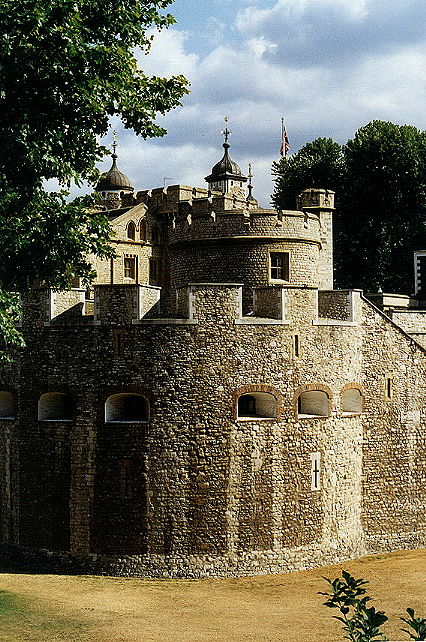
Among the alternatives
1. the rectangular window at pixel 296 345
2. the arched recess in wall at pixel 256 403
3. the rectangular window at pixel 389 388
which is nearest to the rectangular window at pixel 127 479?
the arched recess in wall at pixel 256 403

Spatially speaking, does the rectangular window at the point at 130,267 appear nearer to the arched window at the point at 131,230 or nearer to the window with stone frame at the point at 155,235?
the arched window at the point at 131,230

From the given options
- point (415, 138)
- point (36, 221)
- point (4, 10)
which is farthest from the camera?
point (415, 138)

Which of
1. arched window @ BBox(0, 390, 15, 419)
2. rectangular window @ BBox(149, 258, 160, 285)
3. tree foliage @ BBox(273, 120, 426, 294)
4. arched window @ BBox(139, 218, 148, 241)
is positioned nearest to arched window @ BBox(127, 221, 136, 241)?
arched window @ BBox(139, 218, 148, 241)

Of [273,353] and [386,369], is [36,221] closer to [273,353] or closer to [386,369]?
[273,353]

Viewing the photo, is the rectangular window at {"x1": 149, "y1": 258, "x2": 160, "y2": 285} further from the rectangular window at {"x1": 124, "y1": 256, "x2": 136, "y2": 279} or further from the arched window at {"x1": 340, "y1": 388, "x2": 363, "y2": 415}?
the arched window at {"x1": 340, "y1": 388, "x2": 363, "y2": 415}

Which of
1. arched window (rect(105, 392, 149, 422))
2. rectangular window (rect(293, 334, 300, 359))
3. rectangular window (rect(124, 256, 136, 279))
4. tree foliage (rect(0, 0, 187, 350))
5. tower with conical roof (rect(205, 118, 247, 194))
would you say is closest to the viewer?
tree foliage (rect(0, 0, 187, 350))

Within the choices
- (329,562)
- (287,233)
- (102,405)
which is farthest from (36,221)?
(329,562)

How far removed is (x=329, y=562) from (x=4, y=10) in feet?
56.9

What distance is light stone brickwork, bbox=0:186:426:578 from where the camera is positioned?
23.2 metres

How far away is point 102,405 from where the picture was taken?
77.1 ft

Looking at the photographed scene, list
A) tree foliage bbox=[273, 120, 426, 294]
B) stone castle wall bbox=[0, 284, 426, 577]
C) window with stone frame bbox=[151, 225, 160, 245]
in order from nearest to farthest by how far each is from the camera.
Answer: stone castle wall bbox=[0, 284, 426, 577] < window with stone frame bbox=[151, 225, 160, 245] < tree foliage bbox=[273, 120, 426, 294]

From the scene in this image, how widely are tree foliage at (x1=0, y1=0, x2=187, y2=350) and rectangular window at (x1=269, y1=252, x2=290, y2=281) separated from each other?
843 cm

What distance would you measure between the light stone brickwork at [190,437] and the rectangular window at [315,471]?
0.07 metres

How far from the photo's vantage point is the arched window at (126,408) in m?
23.6
